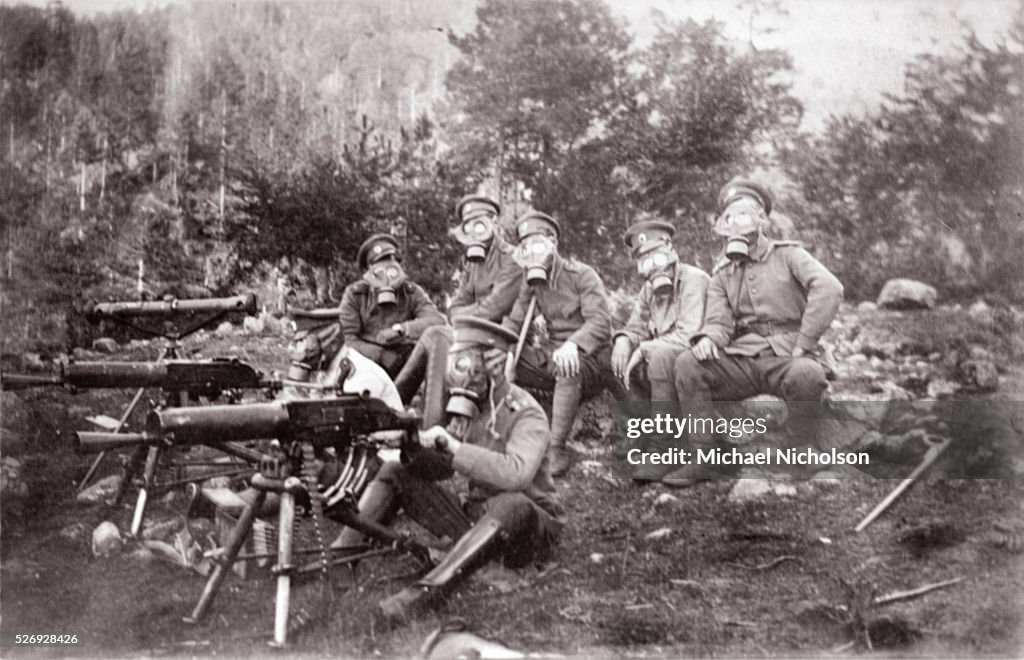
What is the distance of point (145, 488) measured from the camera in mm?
5738

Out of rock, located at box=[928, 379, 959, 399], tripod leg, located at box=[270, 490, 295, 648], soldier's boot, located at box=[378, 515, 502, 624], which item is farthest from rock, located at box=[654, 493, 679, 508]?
tripod leg, located at box=[270, 490, 295, 648]

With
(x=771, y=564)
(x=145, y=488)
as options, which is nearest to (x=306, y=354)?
(x=145, y=488)

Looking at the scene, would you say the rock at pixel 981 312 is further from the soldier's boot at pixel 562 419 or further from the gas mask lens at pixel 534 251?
the gas mask lens at pixel 534 251

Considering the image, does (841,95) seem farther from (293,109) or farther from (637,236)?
(293,109)

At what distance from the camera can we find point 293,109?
6.43 meters

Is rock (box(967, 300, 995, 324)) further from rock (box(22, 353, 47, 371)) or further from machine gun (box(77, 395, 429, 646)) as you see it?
rock (box(22, 353, 47, 371))

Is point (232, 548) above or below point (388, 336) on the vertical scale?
below

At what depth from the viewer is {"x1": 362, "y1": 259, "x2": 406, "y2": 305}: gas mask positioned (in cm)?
602

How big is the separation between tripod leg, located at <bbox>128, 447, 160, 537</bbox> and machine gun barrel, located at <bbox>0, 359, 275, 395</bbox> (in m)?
0.39

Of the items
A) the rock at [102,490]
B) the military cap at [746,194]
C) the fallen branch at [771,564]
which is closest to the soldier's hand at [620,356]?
the military cap at [746,194]

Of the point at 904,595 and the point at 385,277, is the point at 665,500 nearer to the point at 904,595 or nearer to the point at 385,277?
the point at 904,595

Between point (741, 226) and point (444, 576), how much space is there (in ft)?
8.45

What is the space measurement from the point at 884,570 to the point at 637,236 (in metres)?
2.30

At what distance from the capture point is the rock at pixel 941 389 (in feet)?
19.1
